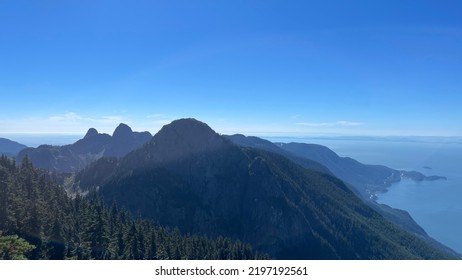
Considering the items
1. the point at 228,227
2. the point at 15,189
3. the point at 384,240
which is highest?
the point at 15,189

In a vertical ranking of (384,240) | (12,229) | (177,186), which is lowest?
(384,240)
